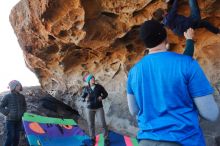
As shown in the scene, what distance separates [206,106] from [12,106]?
224 inches

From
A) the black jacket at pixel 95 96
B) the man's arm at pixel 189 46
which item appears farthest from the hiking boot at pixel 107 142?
the man's arm at pixel 189 46

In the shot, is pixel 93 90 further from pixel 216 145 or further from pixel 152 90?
pixel 152 90

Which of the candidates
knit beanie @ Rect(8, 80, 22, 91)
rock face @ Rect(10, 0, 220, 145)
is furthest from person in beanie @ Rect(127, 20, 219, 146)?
knit beanie @ Rect(8, 80, 22, 91)

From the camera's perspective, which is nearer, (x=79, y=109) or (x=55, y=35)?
(x=55, y=35)

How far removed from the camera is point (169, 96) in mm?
2377

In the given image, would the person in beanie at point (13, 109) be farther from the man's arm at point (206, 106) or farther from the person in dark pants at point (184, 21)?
the man's arm at point (206, 106)

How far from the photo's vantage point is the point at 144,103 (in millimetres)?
2469

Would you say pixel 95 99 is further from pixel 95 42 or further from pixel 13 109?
pixel 13 109

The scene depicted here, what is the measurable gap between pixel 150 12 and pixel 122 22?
3.05 ft

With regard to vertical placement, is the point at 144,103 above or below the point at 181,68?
below

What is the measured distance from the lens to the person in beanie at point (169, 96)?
7.63ft

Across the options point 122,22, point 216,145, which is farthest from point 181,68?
point 122,22

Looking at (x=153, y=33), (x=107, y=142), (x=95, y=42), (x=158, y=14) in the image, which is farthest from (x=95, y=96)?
(x=153, y=33)

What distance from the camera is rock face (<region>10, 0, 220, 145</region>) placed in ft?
23.0
